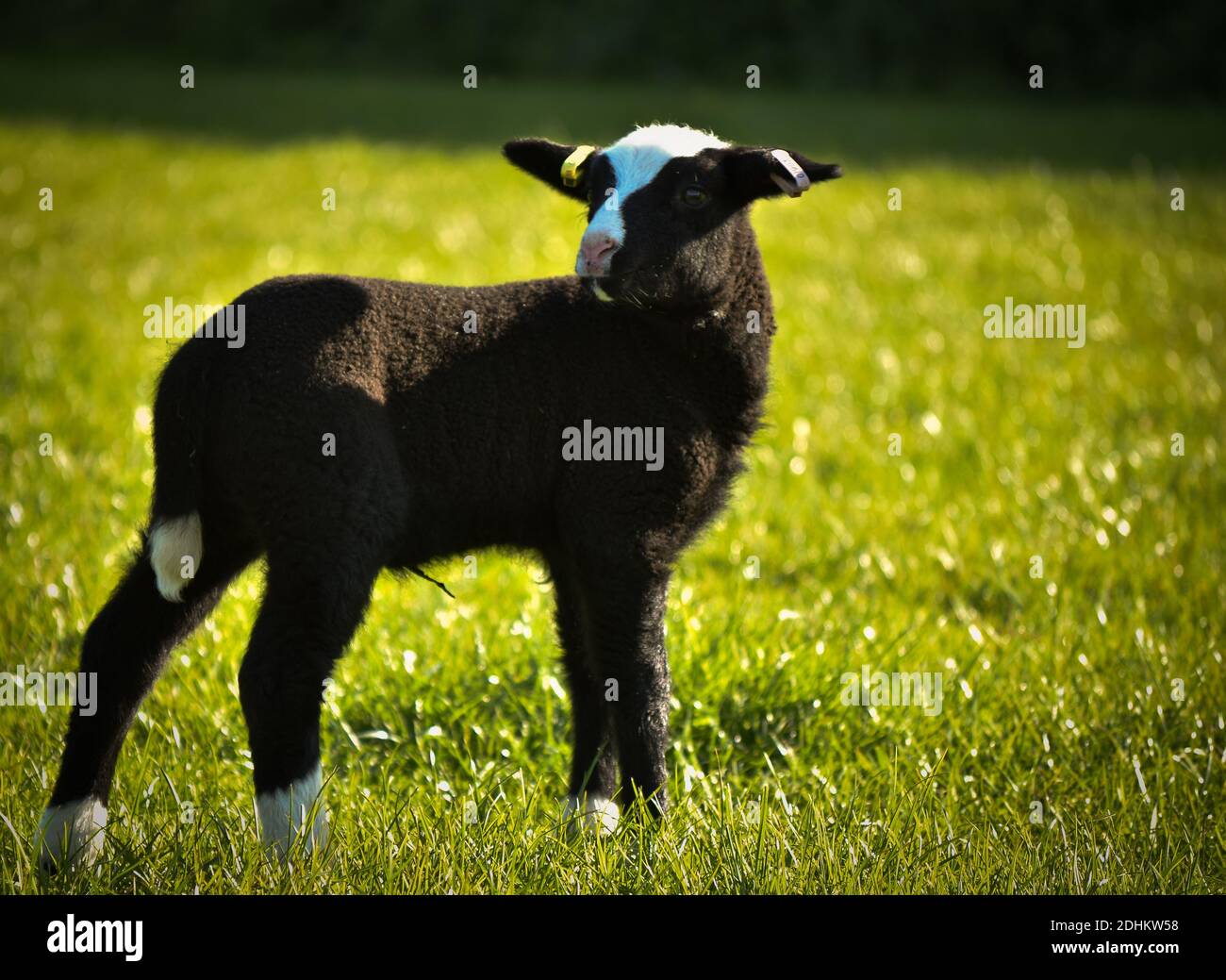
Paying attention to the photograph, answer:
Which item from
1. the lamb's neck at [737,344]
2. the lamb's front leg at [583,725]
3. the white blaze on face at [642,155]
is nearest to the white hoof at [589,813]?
the lamb's front leg at [583,725]

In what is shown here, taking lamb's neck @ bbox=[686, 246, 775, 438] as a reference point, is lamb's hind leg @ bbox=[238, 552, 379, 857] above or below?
below

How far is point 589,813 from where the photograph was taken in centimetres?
422

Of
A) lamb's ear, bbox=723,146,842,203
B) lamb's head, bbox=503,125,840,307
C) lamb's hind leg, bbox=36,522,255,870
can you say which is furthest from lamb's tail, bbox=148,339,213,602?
lamb's ear, bbox=723,146,842,203

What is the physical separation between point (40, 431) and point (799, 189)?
18.4ft

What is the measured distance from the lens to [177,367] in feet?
12.3

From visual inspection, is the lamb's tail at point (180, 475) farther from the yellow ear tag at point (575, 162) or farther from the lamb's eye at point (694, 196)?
the lamb's eye at point (694, 196)

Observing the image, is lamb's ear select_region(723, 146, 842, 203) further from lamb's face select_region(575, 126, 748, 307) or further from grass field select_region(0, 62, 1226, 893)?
grass field select_region(0, 62, 1226, 893)

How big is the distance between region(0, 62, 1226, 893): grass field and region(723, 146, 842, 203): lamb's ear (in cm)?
177

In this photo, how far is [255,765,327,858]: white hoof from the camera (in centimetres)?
356

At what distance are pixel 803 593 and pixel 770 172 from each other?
2.74 meters

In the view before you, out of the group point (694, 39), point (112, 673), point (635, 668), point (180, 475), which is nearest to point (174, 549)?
point (180, 475)

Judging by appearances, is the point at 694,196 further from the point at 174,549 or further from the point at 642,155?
the point at 174,549
